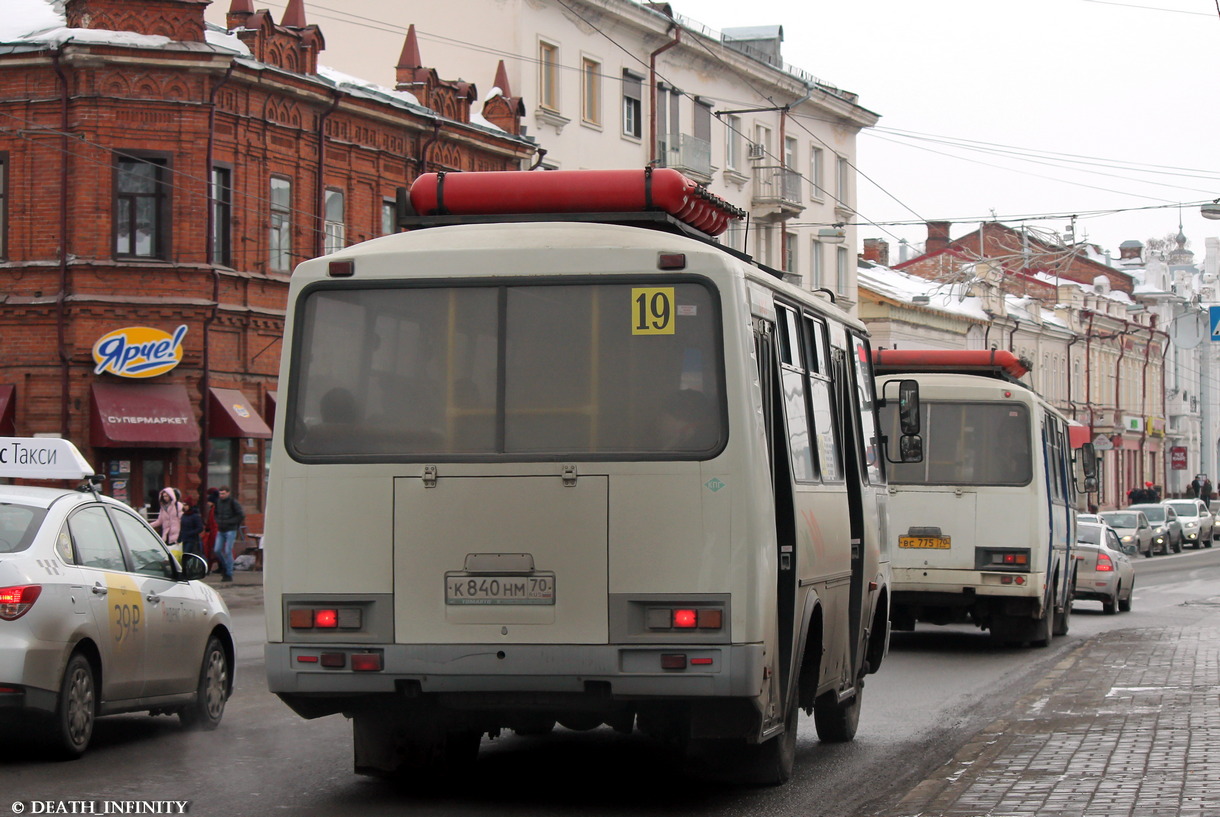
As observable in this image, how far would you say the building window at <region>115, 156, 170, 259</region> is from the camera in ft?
109

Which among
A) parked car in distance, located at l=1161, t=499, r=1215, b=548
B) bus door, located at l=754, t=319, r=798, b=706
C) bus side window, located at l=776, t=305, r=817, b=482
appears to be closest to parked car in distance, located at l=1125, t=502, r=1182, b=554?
parked car in distance, located at l=1161, t=499, r=1215, b=548

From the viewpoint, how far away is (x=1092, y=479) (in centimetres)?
2433

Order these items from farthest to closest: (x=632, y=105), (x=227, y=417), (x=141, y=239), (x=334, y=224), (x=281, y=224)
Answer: (x=632, y=105) < (x=334, y=224) < (x=281, y=224) < (x=227, y=417) < (x=141, y=239)

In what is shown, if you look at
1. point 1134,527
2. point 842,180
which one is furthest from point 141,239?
point 842,180

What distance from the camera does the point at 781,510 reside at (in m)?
8.98

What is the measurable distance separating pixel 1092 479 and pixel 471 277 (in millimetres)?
17262

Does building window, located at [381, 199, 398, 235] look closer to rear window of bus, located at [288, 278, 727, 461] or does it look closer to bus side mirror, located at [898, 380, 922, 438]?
bus side mirror, located at [898, 380, 922, 438]

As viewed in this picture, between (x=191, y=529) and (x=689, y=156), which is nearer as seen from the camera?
(x=191, y=529)

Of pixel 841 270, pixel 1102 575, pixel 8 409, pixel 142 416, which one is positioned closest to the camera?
pixel 1102 575

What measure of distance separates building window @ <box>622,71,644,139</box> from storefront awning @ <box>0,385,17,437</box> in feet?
70.2

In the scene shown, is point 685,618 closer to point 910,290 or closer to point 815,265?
point 815,265

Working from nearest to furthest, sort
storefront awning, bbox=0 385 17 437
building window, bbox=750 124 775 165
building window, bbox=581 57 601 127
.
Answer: storefront awning, bbox=0 385 17 437 → building window, bbox=581 57 601 127 → building window, bbox=750 124 775 165

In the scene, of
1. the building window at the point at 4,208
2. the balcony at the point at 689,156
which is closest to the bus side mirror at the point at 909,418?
the building window at the point at 4,208

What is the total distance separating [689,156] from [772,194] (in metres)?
5.83
